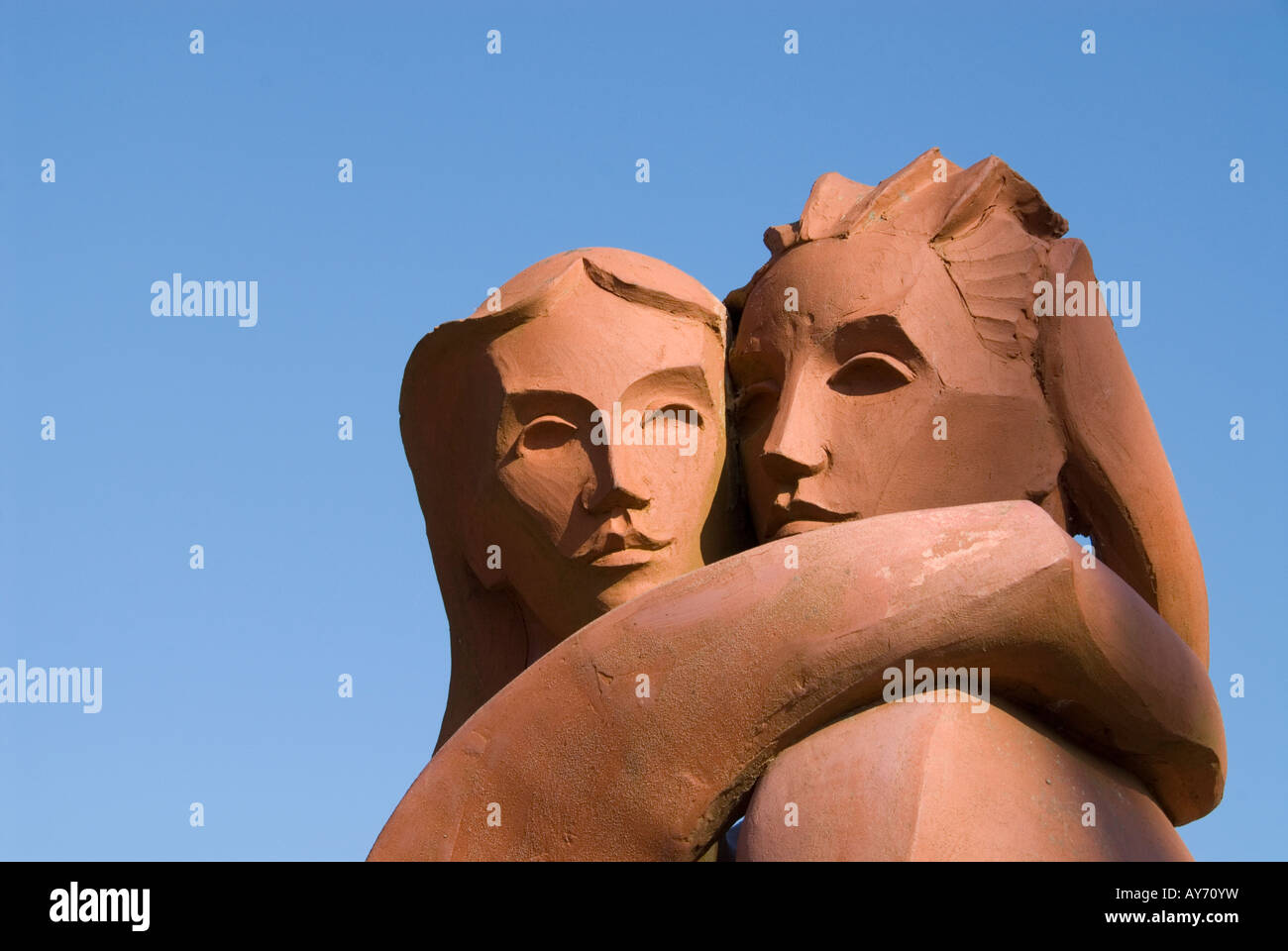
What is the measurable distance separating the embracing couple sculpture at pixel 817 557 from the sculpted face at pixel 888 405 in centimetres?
1

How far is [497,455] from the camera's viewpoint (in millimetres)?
7387

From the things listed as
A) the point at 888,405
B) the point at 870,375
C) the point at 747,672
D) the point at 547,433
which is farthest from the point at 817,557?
the point at 547,433

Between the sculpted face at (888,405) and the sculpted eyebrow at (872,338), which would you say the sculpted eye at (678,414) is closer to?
the sculpted face at (888,405)

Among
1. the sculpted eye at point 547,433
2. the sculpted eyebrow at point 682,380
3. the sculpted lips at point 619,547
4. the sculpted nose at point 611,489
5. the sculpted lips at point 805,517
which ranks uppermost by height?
the sculpted eyebrow at point 682,380

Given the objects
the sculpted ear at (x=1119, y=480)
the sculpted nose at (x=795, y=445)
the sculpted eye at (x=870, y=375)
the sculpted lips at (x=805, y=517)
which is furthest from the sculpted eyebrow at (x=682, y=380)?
the sculpted ear at (x=1119, y=480)

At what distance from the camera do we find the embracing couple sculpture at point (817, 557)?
622 centimetres

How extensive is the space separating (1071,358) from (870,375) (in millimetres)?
752

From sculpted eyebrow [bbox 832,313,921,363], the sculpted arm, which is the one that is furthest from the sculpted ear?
the sculpted arm

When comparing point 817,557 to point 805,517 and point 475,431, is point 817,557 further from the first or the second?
point 475,431

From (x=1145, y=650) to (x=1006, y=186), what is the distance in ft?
6.55

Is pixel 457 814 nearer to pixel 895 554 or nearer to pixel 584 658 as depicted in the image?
pixel 584 658

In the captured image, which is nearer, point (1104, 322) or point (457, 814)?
point (457, 814)

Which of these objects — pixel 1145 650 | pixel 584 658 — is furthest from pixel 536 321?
pixel 1145 650
